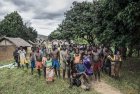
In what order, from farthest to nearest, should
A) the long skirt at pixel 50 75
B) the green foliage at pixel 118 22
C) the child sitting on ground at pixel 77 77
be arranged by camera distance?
1. the green foliage at pixel 118 22
2. the long skirt at pixel 50 75
3. the child sitting on ground at pixel 77 77

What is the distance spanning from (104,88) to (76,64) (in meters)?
2.22

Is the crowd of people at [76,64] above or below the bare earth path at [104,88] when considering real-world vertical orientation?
above

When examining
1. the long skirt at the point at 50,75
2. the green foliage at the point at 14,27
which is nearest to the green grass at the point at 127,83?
the long skirt at the point at 50,75

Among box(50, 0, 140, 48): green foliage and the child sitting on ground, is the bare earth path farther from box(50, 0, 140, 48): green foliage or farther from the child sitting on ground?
box(50, 0, 140, 48): green foliage

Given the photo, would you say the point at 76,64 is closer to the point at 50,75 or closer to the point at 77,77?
the point at 77,77

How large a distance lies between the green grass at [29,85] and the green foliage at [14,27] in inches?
2057

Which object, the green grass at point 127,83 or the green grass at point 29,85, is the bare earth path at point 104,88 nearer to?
the green grass at point 127,83

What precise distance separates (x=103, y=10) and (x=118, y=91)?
10.1 m

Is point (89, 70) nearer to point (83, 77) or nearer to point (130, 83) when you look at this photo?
point (83, 77)

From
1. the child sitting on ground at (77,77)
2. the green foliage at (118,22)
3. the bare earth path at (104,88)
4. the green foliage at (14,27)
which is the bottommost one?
the bare earth path at (104,88)

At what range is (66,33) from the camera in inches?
1905

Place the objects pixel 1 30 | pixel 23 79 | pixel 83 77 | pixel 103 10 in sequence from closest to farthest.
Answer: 1. pixel 83 77
2. pixel 23 79
3. pixel 103 10
4. pixel 1 30

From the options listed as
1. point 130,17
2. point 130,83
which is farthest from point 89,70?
point 130,17

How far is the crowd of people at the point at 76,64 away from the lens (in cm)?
1894
